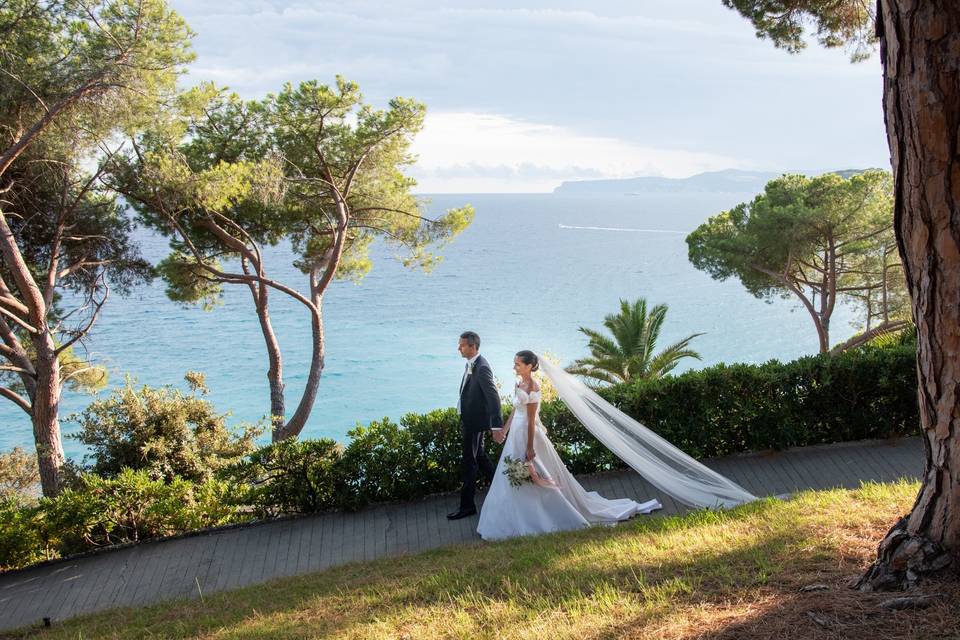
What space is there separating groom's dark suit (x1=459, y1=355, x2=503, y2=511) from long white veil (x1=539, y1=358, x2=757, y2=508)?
62 cm

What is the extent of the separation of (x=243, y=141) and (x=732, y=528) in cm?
1624

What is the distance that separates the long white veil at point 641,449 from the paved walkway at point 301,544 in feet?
0.86

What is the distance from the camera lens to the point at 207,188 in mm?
15297

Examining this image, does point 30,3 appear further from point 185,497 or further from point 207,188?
point 185,497

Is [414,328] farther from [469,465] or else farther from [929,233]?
[929,233]

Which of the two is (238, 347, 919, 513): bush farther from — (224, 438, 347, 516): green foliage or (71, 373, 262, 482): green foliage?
(71, 373, 262, 482): green foliage

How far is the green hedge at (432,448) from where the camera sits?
838 centimetres

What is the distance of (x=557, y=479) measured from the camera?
7863mm

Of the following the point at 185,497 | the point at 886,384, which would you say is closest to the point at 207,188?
the point at 185,497

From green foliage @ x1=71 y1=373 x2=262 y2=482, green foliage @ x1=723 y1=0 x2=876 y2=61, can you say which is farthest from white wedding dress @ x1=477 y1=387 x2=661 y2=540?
green foliage @ x1=723 y1=0 x2=876 y2=61

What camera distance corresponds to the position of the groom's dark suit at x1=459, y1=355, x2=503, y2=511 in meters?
7.95

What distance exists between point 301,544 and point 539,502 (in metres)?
2.58

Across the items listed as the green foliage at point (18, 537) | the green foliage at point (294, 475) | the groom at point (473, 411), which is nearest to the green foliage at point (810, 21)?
the groom at point (473, 411)

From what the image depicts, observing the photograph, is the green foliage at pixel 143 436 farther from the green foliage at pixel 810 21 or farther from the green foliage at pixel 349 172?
the green foliage at pixel 810 21
